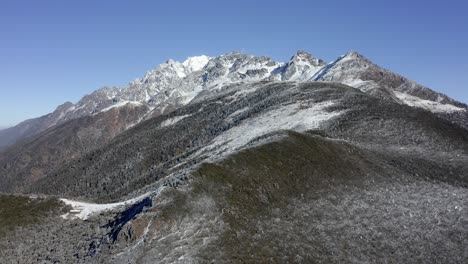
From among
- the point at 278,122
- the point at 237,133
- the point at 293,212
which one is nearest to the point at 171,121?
the point at 237,133

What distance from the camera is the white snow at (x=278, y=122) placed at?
82812mm

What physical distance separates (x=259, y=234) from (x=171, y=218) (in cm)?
750

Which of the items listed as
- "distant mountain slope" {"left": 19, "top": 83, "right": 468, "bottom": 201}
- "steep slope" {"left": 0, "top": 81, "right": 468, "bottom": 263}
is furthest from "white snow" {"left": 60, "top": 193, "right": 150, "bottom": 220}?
"distant mountain slope" {"left": 19, "top": 83, "right": 468, "bottom": 201}

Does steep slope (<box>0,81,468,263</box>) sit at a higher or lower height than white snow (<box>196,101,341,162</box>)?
lower

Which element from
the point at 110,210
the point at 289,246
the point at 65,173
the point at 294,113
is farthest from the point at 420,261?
the point at 65,173

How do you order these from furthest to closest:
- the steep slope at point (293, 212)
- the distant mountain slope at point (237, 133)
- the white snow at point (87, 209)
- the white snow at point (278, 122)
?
the white snow at point (278, 122) < the distant mountain slope at point (237, 133) < the white snow at point (87, 209) < the steep slope at point (293, 212)

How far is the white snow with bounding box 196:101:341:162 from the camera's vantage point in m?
82.8

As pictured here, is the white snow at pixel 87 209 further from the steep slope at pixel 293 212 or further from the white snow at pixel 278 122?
the white snow at pixel 278 122

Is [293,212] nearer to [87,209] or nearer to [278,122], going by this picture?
[87,209]

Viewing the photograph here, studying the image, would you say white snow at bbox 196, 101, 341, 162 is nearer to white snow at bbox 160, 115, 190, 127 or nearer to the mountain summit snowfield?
the mountain summit snowfield

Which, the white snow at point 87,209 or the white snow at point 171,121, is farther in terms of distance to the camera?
the white snow at point 171,121

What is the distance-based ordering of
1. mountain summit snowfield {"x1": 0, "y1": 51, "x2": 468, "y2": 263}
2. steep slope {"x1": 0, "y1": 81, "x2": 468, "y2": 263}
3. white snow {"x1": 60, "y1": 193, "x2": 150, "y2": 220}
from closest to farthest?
steep slope {"x1": 0, "y1": 81, "x2": 468, "y2": 263} → mountain summit snowfield {"x1": 0, "y1": 51, "x2": 468, "y2": 263} → white snow {"x1": 60, "y1": 193, "x2": 150, "y2": 220}

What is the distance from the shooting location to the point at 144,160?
136750mm

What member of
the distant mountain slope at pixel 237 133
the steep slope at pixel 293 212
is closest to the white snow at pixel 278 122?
the distant mountain slope at pixel 237 133
